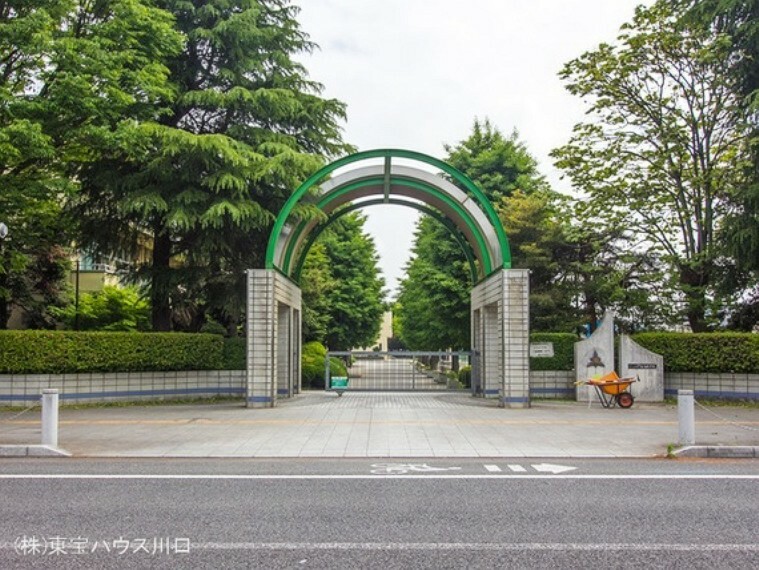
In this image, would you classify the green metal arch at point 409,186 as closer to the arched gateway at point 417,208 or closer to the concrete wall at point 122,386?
the arched gateway at point 417,208

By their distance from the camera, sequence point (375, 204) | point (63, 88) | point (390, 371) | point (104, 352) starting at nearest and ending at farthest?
point (63, 88)
point (104, 352)
point (375, 204)
point (390, 371)

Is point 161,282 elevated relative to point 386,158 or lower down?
lower down

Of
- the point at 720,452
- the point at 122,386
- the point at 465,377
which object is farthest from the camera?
the point at 465,377

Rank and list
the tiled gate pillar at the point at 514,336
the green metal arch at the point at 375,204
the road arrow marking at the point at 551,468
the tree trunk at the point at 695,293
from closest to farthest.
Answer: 1. the road arrow marking at the point at 551,468
2. the tiled gate pillar at the point at 514,336
3. the tree trunk at the point at 695,293
4. the green metal arch at the point at 375,204

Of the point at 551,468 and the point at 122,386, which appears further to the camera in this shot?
the point at 122,386

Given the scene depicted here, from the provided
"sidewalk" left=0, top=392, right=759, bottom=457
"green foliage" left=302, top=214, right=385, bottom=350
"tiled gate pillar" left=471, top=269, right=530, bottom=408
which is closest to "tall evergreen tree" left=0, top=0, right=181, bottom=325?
"sidewalk" left=0, top=392, right=759, bottom=457

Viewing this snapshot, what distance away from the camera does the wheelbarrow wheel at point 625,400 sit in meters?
18.3

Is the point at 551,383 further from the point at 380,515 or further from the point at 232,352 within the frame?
the point at 380,515

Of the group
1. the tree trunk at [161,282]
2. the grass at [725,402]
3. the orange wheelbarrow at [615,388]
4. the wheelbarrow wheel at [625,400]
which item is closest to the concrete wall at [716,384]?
the grass at [725,402]

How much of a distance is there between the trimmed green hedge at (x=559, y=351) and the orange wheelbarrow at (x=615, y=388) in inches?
93.0

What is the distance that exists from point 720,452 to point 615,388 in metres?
7.79

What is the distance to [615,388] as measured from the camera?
18.3 m

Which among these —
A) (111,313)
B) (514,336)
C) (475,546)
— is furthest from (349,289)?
(475,546)

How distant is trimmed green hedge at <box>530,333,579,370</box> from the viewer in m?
21.0
